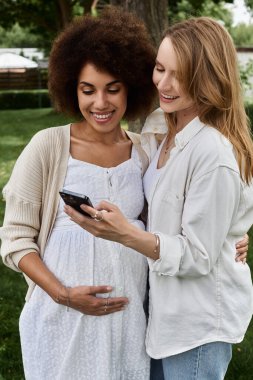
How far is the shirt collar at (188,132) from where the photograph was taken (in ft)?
6.96

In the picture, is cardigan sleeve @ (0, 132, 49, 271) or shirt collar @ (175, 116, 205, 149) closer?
shirt collar @ (175, 116, 205, 149)

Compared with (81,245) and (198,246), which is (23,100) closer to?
(81,245)

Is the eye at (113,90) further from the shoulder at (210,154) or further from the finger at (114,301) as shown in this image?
the finger at (114,301)

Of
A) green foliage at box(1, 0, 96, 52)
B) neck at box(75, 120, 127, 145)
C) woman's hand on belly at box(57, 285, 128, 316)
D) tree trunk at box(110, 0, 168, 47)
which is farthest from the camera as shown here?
green foliage at box(1, 0, 96, 52)

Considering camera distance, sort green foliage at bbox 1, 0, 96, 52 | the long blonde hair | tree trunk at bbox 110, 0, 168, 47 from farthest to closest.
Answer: green foliage at bbox 1, 0, 96, 52, tree trunk at bbox 110, 0, 168, 47, the long blonde hair

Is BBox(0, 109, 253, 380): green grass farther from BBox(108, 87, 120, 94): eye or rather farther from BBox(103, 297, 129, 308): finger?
BBox(103, 297, 129, 308): finger

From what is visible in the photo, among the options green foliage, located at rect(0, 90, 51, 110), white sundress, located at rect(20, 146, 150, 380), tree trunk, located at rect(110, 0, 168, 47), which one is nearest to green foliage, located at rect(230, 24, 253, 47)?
green foliage, located at rect(0, 90, 51, 110)

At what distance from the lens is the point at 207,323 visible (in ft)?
7.22

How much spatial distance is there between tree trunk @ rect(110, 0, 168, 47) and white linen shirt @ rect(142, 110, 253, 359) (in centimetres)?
362

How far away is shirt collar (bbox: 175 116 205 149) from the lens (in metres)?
2.12

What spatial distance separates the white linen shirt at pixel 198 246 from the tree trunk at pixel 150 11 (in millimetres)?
3622

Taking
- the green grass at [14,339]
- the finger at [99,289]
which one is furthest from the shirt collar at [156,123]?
the green grass at [14,339]

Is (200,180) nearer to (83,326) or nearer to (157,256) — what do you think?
(157,256)

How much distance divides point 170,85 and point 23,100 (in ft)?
81.6
